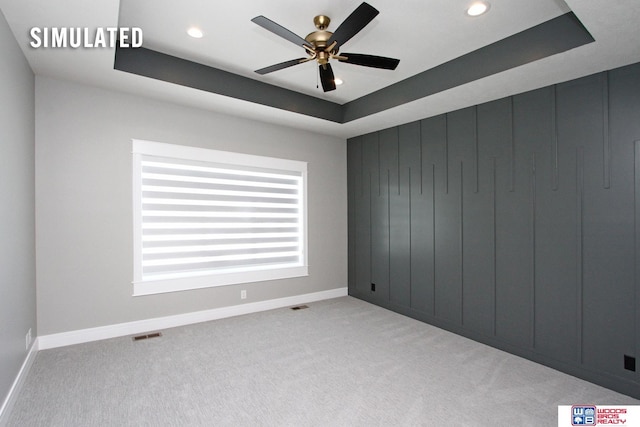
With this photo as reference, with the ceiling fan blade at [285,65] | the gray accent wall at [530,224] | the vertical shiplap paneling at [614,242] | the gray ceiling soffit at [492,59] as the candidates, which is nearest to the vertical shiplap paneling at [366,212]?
the gray accent wall at [530,224]

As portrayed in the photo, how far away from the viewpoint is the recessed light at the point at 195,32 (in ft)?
9.15

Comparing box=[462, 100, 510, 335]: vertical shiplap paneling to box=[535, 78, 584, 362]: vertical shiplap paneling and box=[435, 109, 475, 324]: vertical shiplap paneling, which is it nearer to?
box=[435, 109, 475, 324]: vertical shiplap paneling

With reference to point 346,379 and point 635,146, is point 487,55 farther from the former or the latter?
point 346,379

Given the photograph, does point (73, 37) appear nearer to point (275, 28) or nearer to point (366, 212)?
point (275, 28)

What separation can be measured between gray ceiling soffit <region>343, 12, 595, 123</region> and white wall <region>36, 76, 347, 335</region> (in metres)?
2.15

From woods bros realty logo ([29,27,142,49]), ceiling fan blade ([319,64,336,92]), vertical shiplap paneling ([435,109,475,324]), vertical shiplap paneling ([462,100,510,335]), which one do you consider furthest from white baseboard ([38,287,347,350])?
A: ceiling fan blade ([319,64,336,92])

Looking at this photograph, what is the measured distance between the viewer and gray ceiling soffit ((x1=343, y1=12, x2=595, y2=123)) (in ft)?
8.07

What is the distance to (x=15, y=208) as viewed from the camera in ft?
8.30

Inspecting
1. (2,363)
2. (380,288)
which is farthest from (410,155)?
(2,363)

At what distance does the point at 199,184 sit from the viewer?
414cm

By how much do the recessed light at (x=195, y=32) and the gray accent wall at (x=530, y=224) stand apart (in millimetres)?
2795

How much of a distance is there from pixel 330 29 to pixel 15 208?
9.44 feet

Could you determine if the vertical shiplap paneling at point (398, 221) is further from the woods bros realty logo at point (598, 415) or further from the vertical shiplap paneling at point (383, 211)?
the woods bros realty logo at point (598, 415)

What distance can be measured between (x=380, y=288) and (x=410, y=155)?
6.57 feet
